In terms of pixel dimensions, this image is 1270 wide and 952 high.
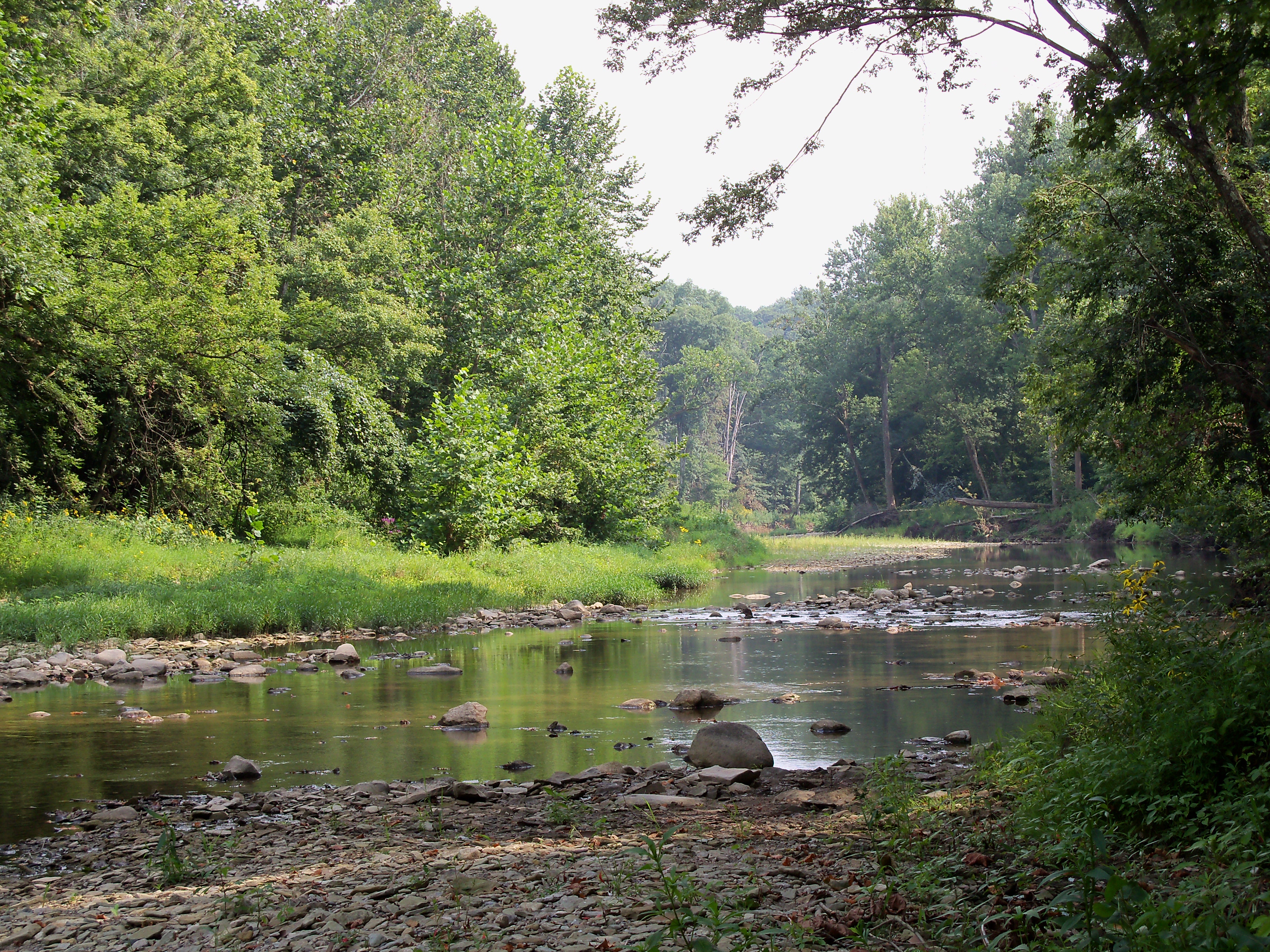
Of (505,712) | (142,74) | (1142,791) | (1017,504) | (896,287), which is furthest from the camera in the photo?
(896,287)

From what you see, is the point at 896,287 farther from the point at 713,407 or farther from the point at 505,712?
the point at 505,712

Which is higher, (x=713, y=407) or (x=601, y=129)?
(x=601, y=129)

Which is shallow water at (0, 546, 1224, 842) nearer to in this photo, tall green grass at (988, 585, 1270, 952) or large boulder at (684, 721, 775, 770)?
large boulder at (684, 721, 775, 770)

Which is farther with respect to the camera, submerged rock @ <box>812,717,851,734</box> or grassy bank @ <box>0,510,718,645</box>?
grassy bank @ <box>0,510,718,645</box>

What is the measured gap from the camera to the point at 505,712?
36.8 feet

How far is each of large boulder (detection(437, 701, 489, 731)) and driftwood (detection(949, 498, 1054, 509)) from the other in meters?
47.6

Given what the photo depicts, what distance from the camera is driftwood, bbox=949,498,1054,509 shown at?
5284cm

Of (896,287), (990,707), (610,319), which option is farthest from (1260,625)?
(896,287)

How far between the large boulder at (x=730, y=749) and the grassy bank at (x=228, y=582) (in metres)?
11.0

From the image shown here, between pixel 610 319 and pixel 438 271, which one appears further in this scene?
pixel 610 319

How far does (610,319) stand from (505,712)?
94.2ft

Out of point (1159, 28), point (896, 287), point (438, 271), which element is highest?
point (896, 287)

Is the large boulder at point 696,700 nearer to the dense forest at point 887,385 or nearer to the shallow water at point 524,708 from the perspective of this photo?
the shallow water at point 524,708

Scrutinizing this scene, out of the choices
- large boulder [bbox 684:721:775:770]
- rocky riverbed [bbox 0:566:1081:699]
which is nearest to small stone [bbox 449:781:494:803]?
large boulder [bbox 684:721:775:770]
